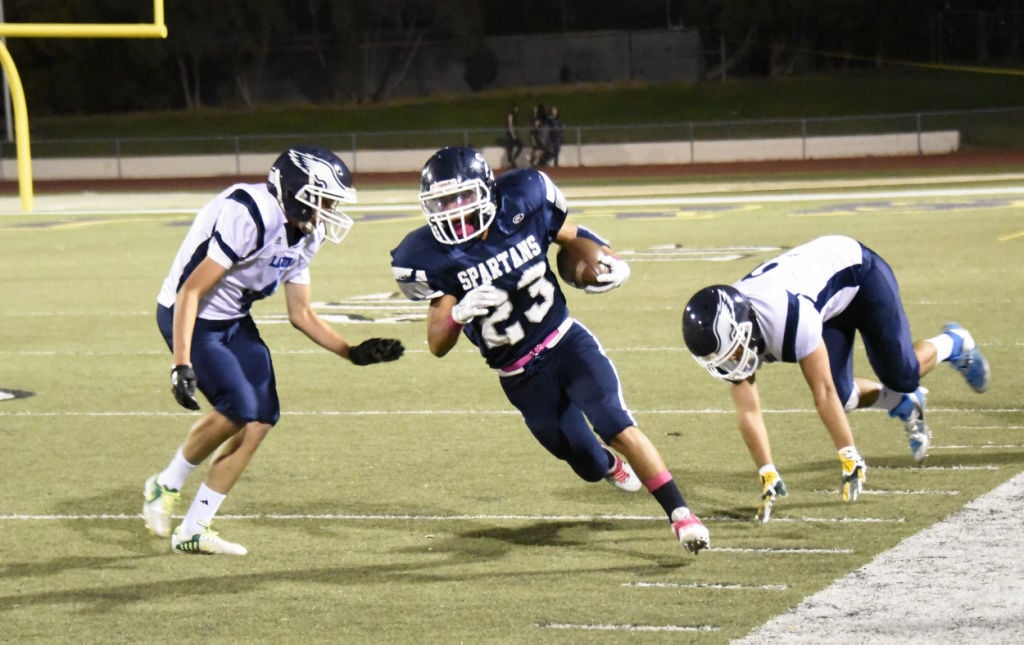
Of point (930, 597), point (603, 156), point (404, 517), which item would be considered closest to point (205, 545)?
point (404, 517)

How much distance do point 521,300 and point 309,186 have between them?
88cm

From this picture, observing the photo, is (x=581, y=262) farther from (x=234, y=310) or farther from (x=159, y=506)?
(x=159, y=506)

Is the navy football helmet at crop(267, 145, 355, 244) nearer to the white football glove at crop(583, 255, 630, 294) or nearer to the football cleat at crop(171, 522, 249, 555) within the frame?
the white football glove at crop(583, 255, 630, 294)

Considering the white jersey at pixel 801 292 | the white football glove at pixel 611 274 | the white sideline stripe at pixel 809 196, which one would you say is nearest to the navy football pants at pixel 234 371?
the white football glove at pixel 611 274

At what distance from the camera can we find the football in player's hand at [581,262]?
5723 mm

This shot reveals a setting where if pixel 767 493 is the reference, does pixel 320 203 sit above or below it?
above

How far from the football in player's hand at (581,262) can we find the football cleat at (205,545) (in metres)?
1.59

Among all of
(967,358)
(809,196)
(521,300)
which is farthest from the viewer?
(809,196)

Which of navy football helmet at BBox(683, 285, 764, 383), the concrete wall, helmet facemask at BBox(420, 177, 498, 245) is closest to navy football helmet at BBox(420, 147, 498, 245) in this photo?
helmet facemask at BBox(420, 177, 498, 245)

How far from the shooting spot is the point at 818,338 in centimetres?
596

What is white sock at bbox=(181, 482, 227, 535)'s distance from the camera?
5.86 meters

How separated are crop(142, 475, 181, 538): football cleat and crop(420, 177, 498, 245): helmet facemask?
1506 millimetres

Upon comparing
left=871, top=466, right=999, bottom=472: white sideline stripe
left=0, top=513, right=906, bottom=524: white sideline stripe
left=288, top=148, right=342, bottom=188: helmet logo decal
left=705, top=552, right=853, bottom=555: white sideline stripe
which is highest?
left=288, top=148, right=342, bottom=188: helmet logo decal

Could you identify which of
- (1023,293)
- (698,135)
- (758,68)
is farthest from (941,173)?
(758,68)
